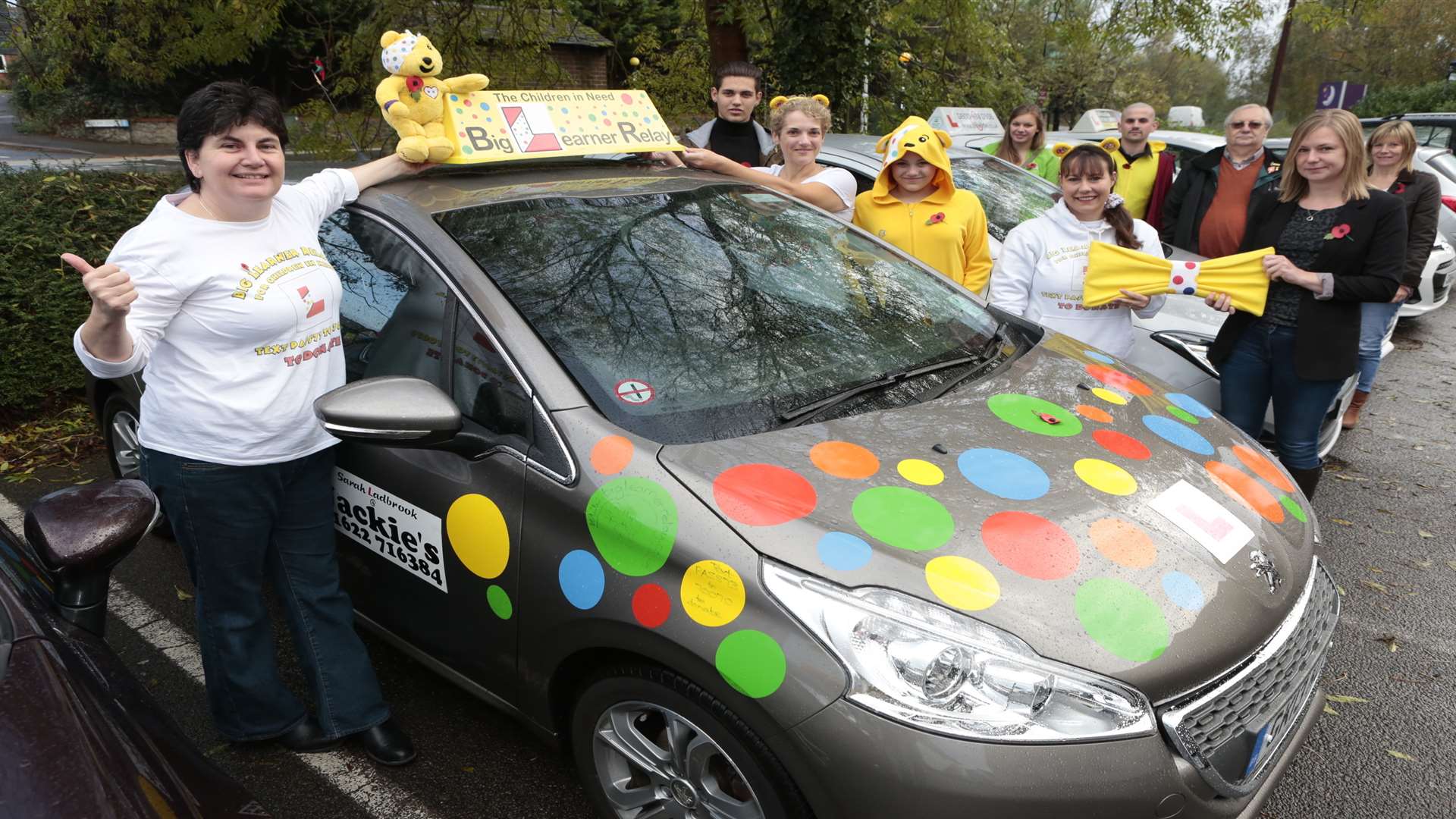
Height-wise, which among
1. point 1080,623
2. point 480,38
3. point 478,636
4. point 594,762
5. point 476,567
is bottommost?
point 594,762

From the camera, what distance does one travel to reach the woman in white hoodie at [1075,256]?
365cm

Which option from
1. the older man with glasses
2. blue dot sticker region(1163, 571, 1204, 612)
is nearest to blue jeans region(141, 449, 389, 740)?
blue dot sticker region(1163, 571, 1204, 612)

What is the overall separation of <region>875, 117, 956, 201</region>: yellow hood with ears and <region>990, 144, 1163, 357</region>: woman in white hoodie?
40cm

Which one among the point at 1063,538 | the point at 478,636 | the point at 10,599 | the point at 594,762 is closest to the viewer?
the point at 10,599

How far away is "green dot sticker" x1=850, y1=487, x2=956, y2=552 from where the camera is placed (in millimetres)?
1840

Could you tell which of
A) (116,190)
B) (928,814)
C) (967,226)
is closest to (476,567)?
(928,814)

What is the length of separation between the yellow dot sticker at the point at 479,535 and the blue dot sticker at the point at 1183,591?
4.52 ft

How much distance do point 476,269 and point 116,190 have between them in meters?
4.58

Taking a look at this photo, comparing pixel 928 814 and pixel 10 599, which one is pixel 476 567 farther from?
pixel 928 814

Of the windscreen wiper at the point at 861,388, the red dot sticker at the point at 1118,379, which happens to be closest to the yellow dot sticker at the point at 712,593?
the windscreen wiper at the point at 861,388

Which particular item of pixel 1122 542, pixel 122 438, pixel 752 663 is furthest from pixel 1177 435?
pixel 122 438

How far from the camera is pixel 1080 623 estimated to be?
1.75m

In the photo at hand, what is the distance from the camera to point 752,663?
1.75 meters

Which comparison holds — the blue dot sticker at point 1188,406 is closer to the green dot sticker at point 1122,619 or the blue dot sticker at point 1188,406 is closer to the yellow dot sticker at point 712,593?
the green dot sticker at point 1122,619
